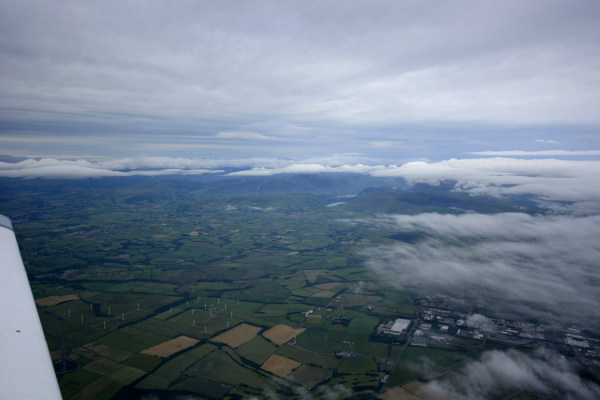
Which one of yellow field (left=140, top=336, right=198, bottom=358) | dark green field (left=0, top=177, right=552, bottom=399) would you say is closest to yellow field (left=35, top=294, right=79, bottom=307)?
dark green field (left=0, top=177, right=552, bottom=399)

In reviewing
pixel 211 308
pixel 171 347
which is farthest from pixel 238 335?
pixel 211 308

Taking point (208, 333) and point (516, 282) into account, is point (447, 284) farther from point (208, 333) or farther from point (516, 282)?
point (208, 333)

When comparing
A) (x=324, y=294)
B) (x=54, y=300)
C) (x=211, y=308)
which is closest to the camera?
(x=211, y=308)

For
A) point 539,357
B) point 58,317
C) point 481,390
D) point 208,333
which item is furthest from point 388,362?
point 58,317

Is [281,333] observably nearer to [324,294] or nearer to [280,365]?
[280,365]

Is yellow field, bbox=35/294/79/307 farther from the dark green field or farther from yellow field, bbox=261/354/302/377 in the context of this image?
yellow field, bbox=261/354/302/377

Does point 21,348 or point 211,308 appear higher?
point 21,348
